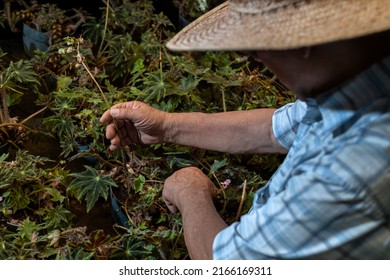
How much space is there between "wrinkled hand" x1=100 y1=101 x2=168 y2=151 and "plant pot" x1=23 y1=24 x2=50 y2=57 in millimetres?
764

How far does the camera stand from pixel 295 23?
91 cm

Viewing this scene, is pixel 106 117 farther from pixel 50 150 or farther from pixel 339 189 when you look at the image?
pixel 339 189

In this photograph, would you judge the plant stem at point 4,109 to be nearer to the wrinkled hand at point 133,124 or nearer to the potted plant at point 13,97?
the potted plant at point 13,97

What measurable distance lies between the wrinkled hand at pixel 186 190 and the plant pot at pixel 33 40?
1.00 m

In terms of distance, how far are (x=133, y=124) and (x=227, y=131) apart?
0.89ft

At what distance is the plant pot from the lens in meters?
2.25

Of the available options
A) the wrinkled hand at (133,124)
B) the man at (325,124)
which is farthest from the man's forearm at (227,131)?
the man at (325,124)

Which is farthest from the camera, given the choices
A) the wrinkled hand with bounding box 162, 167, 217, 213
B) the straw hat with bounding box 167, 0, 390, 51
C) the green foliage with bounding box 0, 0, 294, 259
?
the green foliage with bounding box 0, 0, 294, 259

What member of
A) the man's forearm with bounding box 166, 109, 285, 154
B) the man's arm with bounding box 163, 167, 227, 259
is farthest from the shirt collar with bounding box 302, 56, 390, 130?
the man's forearm with bounding box 166, 109, 285, 154

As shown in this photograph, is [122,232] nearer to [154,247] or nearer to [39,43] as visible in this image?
[154,247]

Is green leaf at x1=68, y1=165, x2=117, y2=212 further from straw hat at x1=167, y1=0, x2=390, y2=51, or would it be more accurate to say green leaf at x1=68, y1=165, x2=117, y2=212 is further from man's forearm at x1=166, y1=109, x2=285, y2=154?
straw hat at x1=167, y1=0, x2=390, y2=51

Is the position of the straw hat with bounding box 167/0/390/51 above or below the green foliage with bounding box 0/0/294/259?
above

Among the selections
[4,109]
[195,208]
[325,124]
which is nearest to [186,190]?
[195,208]
